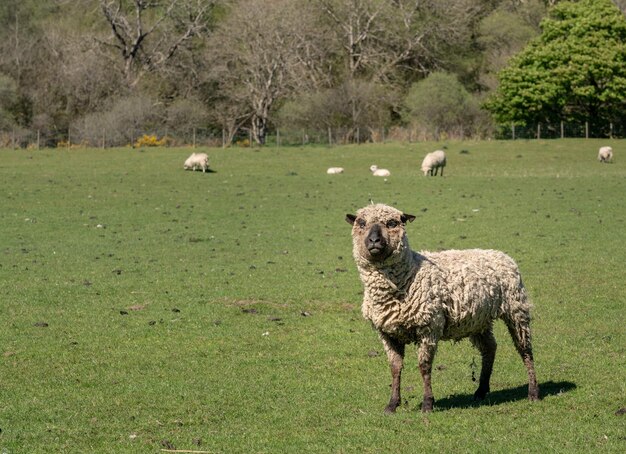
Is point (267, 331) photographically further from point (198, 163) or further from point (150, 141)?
point (150, 141)

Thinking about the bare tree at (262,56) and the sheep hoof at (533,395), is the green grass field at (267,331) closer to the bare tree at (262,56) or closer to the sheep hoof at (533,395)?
the sheep hoof at (533,395)

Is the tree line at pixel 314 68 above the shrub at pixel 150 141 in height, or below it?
above

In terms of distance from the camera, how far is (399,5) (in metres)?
87.1

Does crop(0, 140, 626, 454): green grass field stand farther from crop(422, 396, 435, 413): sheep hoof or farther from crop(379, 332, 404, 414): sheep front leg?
crop(379, 332, 404, 414): sheep front leg

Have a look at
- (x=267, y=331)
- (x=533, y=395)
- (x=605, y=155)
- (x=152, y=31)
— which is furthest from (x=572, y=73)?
(x=533, y=395)

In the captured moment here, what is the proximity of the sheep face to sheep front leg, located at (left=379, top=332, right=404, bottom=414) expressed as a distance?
3.11 feet

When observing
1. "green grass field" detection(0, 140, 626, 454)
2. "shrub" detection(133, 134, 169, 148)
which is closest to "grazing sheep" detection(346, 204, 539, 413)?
"green grass field" detection(0, 140, 626, 454)

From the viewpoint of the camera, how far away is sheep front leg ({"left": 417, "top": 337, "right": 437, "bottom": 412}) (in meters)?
11.1

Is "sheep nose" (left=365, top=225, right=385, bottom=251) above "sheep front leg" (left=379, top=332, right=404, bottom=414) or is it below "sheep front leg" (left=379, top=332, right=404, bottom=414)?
above

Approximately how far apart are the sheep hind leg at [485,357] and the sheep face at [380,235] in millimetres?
1733

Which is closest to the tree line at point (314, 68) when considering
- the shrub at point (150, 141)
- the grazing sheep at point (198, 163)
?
the shrub at point (150, 141)

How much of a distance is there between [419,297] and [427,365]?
763mm

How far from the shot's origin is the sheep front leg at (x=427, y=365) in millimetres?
11086

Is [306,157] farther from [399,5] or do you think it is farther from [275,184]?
[399,5]
